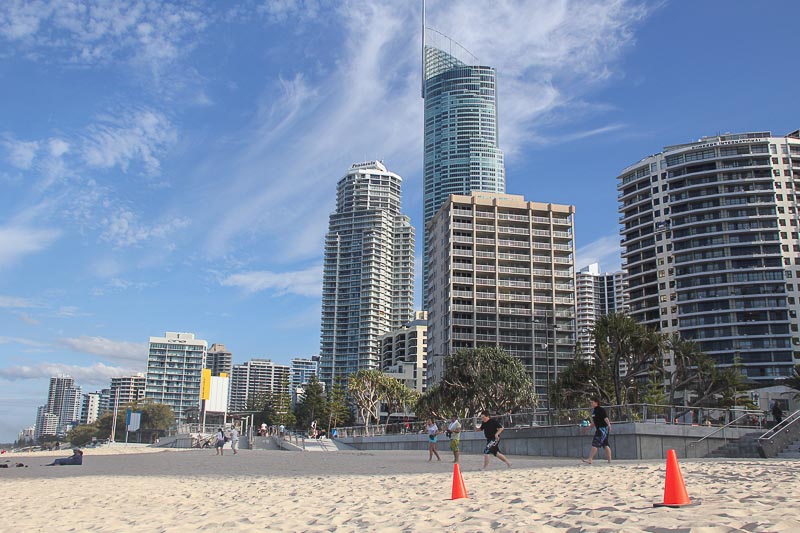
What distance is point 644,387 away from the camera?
189ft

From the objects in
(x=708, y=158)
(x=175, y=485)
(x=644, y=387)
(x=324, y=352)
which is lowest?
(x=175, y=485)

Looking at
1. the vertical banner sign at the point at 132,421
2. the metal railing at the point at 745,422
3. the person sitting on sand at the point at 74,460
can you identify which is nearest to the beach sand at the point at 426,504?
the person sitting on sand at the point at 74,460

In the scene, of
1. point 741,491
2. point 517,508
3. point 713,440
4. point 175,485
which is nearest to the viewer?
point 517,508

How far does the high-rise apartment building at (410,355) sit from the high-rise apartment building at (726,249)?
48.0 meters

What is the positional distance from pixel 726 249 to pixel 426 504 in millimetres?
100912

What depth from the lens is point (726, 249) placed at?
323ft

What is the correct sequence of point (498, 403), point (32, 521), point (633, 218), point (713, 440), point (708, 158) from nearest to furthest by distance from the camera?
point (32, 521) → point (713, 440) → point (498, 403) → point (708, 158) → point (633, 218)

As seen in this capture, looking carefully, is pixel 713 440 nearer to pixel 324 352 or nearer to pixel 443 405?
pixel 443 405

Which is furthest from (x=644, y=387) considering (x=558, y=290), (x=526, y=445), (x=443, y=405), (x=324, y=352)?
(x=324, y=352)

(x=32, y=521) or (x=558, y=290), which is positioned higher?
(x=558, y=290)

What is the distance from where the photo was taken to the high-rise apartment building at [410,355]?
137m

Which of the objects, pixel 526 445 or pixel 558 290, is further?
pixel 558 290

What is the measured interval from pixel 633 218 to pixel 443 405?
6413 centimetres

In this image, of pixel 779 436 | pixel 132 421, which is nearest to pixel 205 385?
pixel 132 421
